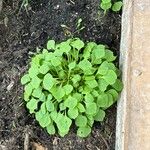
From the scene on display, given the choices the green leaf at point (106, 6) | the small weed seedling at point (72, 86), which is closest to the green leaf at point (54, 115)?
the small weed seedling at point (72, 86)

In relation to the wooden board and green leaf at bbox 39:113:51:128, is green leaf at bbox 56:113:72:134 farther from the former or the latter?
the wooden board

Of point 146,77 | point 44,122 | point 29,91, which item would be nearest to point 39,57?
point 29,91

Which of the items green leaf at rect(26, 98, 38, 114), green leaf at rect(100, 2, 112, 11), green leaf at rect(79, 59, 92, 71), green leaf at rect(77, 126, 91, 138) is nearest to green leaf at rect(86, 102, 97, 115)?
green leaf at rect(77, 126, 91, 138)

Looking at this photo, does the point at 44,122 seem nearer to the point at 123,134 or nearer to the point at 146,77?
the point at 123,134

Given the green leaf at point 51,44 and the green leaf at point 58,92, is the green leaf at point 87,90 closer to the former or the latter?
the green leaf at point 58,92

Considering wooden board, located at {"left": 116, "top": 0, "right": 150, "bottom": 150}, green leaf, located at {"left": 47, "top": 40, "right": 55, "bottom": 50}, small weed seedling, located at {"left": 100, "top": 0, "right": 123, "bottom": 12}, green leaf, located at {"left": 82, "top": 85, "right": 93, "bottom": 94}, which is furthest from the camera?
small weed seedling, located at {"left": 100, "top": 0, "right": 123, "bottom": 12}
